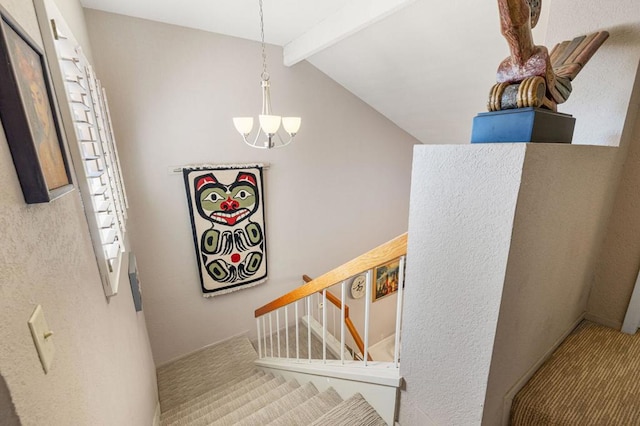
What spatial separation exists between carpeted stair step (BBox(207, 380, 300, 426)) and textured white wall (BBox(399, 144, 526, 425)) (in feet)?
4.05

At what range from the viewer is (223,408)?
197 cm

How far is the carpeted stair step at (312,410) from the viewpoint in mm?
1378

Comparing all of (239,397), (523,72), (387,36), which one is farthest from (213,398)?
(387,36)

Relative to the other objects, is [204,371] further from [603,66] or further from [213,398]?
[603,66]

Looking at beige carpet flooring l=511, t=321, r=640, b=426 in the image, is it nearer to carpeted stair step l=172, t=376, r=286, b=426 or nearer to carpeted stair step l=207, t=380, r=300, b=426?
carpeted stair step l=207, t=380, r=300, b=426

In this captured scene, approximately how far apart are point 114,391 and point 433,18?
8.92ft

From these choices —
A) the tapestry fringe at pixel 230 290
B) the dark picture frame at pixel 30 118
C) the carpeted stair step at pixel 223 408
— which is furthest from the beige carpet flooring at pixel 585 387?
the tapestry fringe at pixel 230 290

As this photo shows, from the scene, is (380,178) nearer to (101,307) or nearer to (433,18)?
(433,18)

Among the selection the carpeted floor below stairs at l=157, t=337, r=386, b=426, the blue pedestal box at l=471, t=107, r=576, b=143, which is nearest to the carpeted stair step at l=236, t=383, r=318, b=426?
the carpeted floor below stairs at l=157, t=337, r=386, b=426

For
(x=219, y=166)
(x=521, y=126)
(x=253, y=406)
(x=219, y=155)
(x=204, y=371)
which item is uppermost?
(x=521, y=126)

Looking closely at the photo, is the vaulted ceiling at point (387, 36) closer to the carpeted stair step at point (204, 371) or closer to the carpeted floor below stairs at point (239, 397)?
the carpeted floor below stairs at point (239, 397)

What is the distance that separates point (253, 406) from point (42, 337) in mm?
1705

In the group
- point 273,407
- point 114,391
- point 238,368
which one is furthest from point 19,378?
point 238,368

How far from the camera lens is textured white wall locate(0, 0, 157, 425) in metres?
0.41
